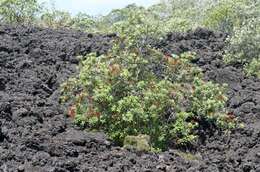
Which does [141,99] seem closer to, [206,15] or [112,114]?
[112,114]

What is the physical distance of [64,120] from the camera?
512 inches

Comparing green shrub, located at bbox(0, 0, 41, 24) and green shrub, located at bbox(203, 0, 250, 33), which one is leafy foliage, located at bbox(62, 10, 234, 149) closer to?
green shrub, located at bbox(0, 0, 41, 24)

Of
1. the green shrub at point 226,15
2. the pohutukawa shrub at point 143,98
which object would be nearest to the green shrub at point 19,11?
the green shrub at point 226,15

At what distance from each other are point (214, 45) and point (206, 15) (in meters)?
6.37

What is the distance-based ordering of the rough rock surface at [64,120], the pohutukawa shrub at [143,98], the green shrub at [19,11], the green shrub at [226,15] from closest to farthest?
the rough rock surface at [64,120], the pohutukawa shrub at [143,98], the green shrub at [19,11], the green shrub at [226,15]

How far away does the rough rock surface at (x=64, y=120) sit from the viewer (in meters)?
10.9

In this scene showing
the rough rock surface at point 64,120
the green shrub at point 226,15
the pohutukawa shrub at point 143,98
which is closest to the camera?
the rough rock surface at point 64,120

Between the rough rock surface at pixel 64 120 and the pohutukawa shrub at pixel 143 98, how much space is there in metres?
0.39

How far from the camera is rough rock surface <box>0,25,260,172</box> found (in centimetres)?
1091

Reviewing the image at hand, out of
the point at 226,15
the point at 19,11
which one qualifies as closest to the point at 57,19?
the point at 19,11

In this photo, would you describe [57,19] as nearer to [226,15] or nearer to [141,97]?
[226,15]

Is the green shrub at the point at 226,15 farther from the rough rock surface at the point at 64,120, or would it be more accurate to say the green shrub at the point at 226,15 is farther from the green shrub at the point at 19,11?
the green shrub at the point at 19,11

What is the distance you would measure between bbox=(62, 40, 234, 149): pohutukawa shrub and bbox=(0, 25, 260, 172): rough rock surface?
0.39 meters

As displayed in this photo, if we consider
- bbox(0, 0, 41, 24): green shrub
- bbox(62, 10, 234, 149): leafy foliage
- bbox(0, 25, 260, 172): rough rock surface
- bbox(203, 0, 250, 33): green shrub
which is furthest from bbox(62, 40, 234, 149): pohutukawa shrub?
bbox(203, 0, 250, 33): green shrub
